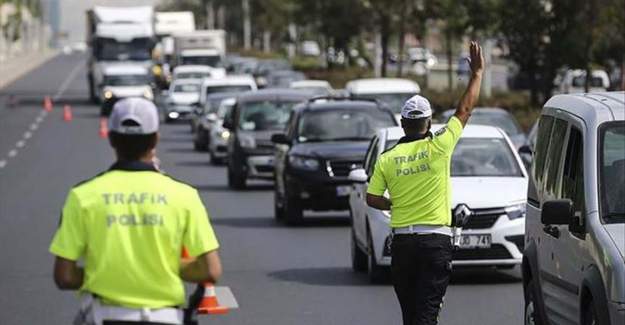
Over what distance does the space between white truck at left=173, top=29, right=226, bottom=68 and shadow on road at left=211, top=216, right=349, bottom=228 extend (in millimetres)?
56878

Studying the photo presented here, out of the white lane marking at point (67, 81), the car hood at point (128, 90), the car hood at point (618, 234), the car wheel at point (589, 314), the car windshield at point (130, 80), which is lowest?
the white lane marking at point (67, 81)

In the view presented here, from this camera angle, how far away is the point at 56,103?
7700 centimetres

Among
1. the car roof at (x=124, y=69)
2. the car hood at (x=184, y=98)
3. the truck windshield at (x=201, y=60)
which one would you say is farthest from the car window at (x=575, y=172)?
the truck windshield at (x=201, y=60)

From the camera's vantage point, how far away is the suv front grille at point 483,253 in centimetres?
1593

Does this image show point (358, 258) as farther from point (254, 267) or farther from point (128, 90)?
point (128, 90)

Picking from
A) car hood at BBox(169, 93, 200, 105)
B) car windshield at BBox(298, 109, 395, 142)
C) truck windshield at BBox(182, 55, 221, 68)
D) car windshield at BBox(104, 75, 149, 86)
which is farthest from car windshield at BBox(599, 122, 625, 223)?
truck windshield at BBox(182, 55, 221, 68)

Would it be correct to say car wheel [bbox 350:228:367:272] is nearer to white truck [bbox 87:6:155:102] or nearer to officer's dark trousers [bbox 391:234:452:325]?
officer's dark trousers [bbox 391:234:452:325]

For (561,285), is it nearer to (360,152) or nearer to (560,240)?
(560,240)

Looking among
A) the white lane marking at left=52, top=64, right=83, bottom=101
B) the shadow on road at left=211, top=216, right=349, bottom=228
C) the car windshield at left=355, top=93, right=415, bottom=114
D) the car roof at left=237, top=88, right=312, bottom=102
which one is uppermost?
the car roof at left=237, top=88, right=312, bottom=102

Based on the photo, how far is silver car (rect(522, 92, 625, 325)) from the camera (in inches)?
365

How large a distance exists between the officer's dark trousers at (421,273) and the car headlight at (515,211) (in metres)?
5.93

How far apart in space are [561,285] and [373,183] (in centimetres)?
123

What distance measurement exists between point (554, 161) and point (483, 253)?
16.9 feet

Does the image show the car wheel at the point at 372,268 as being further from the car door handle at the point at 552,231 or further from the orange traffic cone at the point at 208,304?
the orange traffic cone at the point at 208,304
